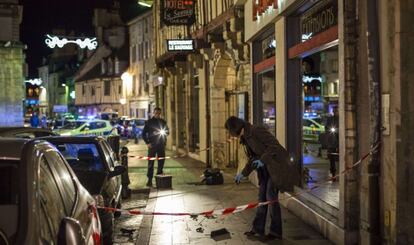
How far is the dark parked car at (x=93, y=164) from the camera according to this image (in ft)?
27.9

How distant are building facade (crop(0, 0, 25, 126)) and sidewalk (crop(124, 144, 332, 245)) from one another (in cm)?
1665

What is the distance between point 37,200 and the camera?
3311mm

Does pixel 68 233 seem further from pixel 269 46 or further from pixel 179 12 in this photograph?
pixel 179 12

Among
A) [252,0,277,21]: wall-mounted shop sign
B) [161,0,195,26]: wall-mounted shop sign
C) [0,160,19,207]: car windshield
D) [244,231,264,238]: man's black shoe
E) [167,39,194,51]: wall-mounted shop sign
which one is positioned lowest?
[244,231,264,238]: man's black shoe

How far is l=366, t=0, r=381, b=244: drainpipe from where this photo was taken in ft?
21.3

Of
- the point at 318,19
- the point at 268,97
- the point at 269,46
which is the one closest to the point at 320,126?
the point at 268,97

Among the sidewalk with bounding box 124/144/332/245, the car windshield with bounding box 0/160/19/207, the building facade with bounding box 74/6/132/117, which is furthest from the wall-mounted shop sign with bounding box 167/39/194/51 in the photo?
the building facade with bounding box 74/6/132/117

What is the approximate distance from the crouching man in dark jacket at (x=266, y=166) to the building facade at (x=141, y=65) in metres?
37.9

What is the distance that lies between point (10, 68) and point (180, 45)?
14758mm

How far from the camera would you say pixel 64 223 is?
10.9 feet

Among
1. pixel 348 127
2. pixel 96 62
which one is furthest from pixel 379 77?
pixel 96 62

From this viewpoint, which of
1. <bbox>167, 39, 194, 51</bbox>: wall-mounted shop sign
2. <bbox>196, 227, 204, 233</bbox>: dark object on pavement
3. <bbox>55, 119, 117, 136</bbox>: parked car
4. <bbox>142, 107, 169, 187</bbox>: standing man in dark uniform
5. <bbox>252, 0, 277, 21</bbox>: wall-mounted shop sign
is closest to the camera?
<bbox>196, 227, 204, 233</bbox>: dark object on pavement

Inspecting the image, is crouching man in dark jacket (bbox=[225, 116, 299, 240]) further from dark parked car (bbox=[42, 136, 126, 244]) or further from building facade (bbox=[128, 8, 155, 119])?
building facade (bbox=[128, 8, 155, 119])

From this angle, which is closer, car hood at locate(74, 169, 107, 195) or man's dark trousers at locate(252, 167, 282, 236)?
man's dark trousers at locate(252, 167, 282, 236)
